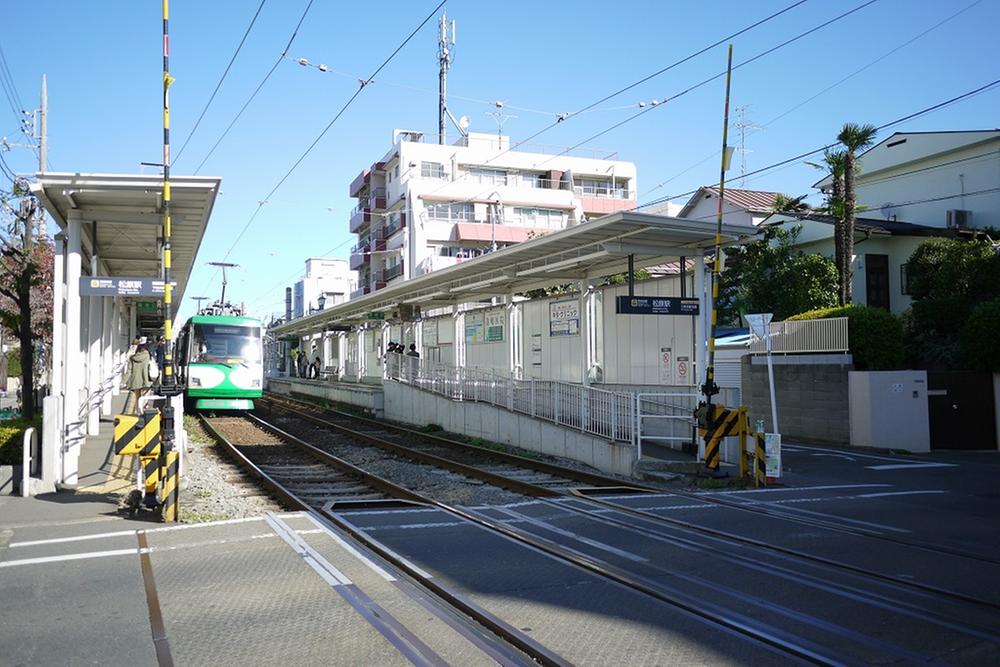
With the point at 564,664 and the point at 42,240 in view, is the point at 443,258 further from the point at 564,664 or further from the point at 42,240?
the point at 564,664

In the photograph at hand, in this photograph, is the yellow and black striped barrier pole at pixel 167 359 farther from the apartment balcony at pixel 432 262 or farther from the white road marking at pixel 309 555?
the apartment balcony at pixel 432 262

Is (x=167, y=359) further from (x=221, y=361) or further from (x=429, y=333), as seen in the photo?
(x=429, y=333)

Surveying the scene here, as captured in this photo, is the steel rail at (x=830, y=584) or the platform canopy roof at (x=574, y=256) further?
the platform canopy roof at (x=574, y=256)

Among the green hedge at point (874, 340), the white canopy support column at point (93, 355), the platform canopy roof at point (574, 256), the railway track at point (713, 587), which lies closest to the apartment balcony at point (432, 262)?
the platform canopy roof at point (574, 256)

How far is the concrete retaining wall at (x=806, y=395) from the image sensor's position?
2214cm

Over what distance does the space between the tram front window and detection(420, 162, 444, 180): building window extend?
38.8 m

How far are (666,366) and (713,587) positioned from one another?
11.8 metres

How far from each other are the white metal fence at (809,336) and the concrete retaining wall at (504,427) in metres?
7.19

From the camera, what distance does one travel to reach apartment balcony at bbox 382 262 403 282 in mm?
63594

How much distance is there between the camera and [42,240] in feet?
79.2

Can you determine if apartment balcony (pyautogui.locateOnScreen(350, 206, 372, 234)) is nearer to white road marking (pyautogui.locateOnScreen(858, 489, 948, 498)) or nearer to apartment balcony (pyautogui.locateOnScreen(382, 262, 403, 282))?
apartment balcony (pyautogui.locateOnScreen(382, 262, 403, 282))

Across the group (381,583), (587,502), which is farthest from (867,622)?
(587,502)

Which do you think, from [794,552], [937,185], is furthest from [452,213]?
[794,552]

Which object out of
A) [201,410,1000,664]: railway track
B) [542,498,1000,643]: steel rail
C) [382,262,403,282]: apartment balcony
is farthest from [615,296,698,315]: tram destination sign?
[382,262,403,282]: apartment balcony
